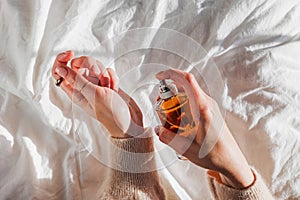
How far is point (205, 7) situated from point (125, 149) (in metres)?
0.36

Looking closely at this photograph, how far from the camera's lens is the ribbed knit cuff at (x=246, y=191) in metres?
1.06

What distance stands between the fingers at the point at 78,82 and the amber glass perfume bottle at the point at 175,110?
0.15m

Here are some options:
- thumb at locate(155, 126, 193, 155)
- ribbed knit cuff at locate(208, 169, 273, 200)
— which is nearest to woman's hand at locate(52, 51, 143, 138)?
thumb at locate(155, 126, 193, 155)

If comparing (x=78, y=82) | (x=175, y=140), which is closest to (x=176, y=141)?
(x=175, y=140)

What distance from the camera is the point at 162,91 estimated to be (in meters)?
0.99

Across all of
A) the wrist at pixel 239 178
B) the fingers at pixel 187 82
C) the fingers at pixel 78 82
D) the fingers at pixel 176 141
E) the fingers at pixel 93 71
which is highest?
the fingers at pixel 187 82

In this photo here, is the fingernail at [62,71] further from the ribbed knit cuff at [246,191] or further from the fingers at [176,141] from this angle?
the ribbed knit cuff at [246,191]

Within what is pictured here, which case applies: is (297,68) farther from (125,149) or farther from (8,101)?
(8,101)

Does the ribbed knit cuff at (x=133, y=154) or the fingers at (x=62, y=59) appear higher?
the fingers at (x=62, y=59)

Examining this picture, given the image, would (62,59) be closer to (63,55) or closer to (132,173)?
(63,55)

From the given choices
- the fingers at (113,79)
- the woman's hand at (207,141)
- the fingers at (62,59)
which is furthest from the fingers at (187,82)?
the fingers at (62,59)

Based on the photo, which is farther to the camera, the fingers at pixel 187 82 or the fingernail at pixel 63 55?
the fingernail at pixel 63 55

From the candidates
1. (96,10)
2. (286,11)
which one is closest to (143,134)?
(96,10)

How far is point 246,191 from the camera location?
1061mm
